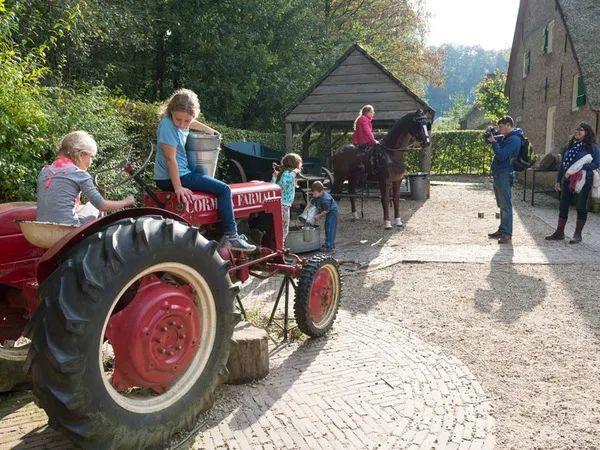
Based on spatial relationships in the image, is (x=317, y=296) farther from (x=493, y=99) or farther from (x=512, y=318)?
(x=493, y=99)

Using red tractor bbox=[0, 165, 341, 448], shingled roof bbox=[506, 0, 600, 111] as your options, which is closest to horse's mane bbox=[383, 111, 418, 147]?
shingled roof bbox=[506, 0, 600, 111]

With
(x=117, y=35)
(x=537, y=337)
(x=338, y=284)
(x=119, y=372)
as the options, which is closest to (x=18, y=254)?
(x=119, y=372)

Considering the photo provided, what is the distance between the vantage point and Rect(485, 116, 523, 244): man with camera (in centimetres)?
841

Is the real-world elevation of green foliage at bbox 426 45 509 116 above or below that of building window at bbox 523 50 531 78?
above

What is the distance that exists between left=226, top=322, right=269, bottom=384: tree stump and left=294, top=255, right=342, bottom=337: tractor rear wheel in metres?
0.65

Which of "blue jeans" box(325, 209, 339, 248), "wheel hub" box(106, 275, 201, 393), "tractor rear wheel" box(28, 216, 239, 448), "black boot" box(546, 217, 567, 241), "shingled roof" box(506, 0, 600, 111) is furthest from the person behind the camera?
"shingled roof" box(506, 0, 600, 111)

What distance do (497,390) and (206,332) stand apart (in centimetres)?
Answer: 205

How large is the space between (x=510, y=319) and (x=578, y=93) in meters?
14.4

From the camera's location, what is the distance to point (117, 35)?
14.1m

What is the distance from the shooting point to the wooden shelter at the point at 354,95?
14.3 m

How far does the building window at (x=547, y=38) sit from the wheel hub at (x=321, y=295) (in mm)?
19630

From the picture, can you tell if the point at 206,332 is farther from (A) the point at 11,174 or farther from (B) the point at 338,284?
(A) the point at 11,174

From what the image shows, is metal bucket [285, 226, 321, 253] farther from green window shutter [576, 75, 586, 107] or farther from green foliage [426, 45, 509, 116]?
green foliage [426, 45, 509, 116]

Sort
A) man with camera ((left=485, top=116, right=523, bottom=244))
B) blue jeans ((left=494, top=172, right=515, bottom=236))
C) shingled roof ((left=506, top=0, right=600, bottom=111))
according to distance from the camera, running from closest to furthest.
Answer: man with camera ((left=485, top=116, right=523, bottom=244)) < blue jeans ((left=494, top=172, right=515, bottom=236)) < shingled roof ((left=506, top=0, right=600, bottom=111))
